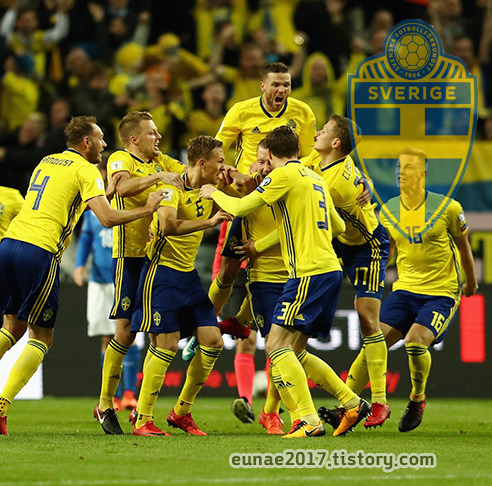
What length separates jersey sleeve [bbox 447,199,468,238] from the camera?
8.35 meters

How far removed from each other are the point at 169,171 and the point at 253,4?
774 centimetres

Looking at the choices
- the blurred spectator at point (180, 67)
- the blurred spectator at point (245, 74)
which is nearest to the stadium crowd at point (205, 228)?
the blurred spectator at point (245, 74)

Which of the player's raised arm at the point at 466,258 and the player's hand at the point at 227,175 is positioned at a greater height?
the player's hand at the point at 227,175

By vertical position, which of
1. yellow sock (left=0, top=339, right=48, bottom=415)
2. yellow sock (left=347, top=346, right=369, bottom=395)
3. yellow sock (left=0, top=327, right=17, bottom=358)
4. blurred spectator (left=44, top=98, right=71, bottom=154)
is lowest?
yellow sock (left=347, top=346, right=369, bottom=395)

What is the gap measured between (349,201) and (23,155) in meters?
6.43

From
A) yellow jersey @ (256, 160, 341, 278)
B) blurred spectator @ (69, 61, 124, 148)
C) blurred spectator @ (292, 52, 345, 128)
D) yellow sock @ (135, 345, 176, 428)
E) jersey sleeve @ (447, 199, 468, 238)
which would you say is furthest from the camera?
blurred spectator @ (69, 61, 124, 148)

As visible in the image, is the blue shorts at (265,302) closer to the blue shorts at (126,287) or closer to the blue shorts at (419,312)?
the blue shorts at (126,287)

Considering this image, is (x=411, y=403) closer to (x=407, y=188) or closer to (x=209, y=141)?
(x=407, y=188)

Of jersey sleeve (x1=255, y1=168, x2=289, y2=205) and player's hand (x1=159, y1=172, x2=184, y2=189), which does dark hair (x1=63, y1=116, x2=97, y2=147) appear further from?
jersey sleeve (x1=255, y1=168, x2=289, y2=205)

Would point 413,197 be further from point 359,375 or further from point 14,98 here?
point 14,98

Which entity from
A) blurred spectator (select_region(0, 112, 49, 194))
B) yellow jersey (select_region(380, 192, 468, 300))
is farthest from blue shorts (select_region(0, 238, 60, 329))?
blurred spectator (select_region(0, 112, 49, 194))

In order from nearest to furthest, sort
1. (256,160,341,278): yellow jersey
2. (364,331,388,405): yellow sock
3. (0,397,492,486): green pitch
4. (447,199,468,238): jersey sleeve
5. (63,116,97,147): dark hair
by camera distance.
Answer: (0,397,492,486): green pitch < (256,160,341,278): yellow jersey < (63,116,97,147): dark hair < (364,331,388,405): yellow sock < (447,199,468,238): jersey sleeve

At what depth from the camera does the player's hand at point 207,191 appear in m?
7.48

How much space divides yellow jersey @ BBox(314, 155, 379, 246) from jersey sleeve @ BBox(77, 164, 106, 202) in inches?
72.3
